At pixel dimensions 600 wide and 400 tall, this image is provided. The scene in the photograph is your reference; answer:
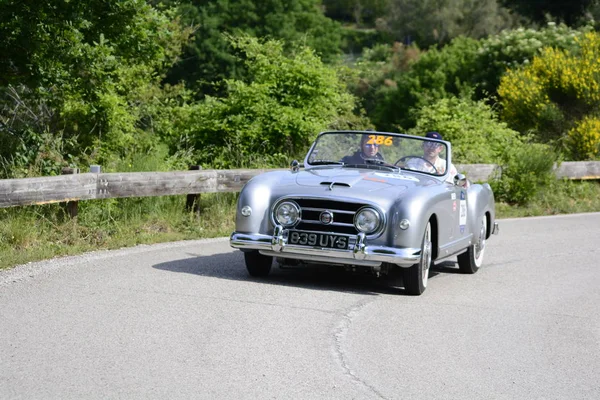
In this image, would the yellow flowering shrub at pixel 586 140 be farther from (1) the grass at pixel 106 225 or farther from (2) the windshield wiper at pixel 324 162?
(2) the windshield wiper at pixel 324 162

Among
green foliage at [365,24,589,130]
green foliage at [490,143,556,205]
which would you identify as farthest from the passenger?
green foliage at [365,24,589,130]

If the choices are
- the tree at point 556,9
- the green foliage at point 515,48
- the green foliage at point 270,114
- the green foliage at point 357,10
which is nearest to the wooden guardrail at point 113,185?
the green foliage at point 270,114

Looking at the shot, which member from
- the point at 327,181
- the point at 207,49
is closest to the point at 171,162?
the point at 327,181

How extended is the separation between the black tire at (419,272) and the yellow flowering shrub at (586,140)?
1829 cm

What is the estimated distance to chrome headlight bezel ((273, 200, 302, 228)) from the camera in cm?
943

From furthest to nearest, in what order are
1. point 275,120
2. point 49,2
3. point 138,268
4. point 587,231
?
point 275,120 → point 587,231 → point 49,2 → point 138,268

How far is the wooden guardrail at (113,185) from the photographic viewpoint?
11.1 meters

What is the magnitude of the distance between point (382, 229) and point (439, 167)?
207 centimetres

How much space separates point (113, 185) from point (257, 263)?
349cm

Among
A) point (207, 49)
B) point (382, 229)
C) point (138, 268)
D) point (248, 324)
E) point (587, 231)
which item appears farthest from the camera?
point (207, 49)

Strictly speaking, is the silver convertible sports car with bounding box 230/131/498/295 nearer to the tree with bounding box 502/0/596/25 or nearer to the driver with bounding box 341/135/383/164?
the driver with bounding box 341/135/383/164

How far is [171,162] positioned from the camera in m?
17.7

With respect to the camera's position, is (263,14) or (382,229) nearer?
(382,229)

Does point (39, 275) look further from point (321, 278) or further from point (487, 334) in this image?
point (487, 334)
